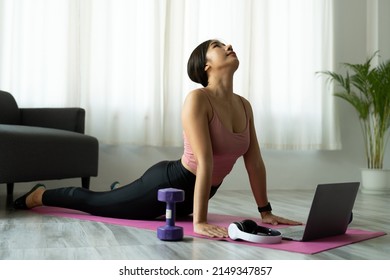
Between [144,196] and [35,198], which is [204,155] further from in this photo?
[35,198]

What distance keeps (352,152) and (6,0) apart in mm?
3130

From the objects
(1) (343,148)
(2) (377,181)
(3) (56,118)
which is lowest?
(2) (377,181)

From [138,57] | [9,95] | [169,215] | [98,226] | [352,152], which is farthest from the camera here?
[352,152]

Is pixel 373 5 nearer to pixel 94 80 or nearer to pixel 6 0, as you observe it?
pixel 94 80

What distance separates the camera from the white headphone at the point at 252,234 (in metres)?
1.87

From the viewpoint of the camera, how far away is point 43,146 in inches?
119

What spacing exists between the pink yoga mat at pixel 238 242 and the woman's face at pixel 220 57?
0.68 m

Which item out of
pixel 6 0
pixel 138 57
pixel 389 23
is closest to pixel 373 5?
pixel 389 23

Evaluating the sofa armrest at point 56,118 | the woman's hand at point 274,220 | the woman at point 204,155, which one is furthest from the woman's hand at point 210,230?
the sofa armrest at point 56,118

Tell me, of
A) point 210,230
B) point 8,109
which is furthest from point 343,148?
point 210,230

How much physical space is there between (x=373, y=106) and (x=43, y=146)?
9.51 feet

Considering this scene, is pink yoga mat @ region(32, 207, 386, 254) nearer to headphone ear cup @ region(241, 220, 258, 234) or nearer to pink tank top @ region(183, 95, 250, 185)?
headphone ear cup @ region(241, 220, 258, 234)

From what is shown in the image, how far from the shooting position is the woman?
6.97ft

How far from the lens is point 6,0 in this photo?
13.2 ft
